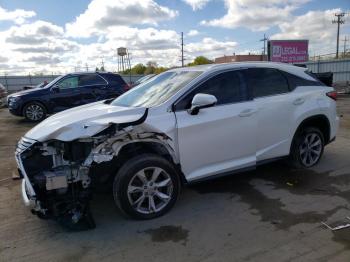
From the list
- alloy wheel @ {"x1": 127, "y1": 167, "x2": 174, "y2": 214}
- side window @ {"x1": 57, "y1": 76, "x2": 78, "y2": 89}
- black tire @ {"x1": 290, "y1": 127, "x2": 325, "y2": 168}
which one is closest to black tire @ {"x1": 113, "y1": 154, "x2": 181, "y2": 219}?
alloy wheel @ {"x1": 127, "y1": 167, "x2": 174, "y2": 214}

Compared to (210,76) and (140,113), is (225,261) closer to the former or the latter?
(140,113)

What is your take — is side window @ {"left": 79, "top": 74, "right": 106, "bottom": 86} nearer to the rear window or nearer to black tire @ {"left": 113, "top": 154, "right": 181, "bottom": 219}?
the rear window

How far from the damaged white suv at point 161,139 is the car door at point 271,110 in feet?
0.05

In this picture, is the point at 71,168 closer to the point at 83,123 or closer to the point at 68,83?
the point at 83,123

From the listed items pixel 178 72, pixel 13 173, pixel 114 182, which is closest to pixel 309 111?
pixel 178 72

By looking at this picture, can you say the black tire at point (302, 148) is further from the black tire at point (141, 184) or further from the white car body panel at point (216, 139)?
the black tire at point (141, 184)

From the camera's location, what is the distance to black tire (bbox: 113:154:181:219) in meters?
3.84

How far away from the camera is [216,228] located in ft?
12.4

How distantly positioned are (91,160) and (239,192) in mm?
2095

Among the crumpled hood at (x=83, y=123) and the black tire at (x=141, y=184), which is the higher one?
the crumpled hood at (x=83, y=123)

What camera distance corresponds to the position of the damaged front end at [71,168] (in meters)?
3.73

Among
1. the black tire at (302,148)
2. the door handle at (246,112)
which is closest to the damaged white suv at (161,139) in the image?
the door handle at (246,112)

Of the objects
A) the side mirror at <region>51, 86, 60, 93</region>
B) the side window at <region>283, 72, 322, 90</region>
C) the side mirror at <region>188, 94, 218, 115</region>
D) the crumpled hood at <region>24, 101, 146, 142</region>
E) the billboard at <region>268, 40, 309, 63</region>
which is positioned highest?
the billboard at <region>268, 40, 309, 63</region>

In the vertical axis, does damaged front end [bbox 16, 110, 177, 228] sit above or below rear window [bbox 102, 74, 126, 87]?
below
